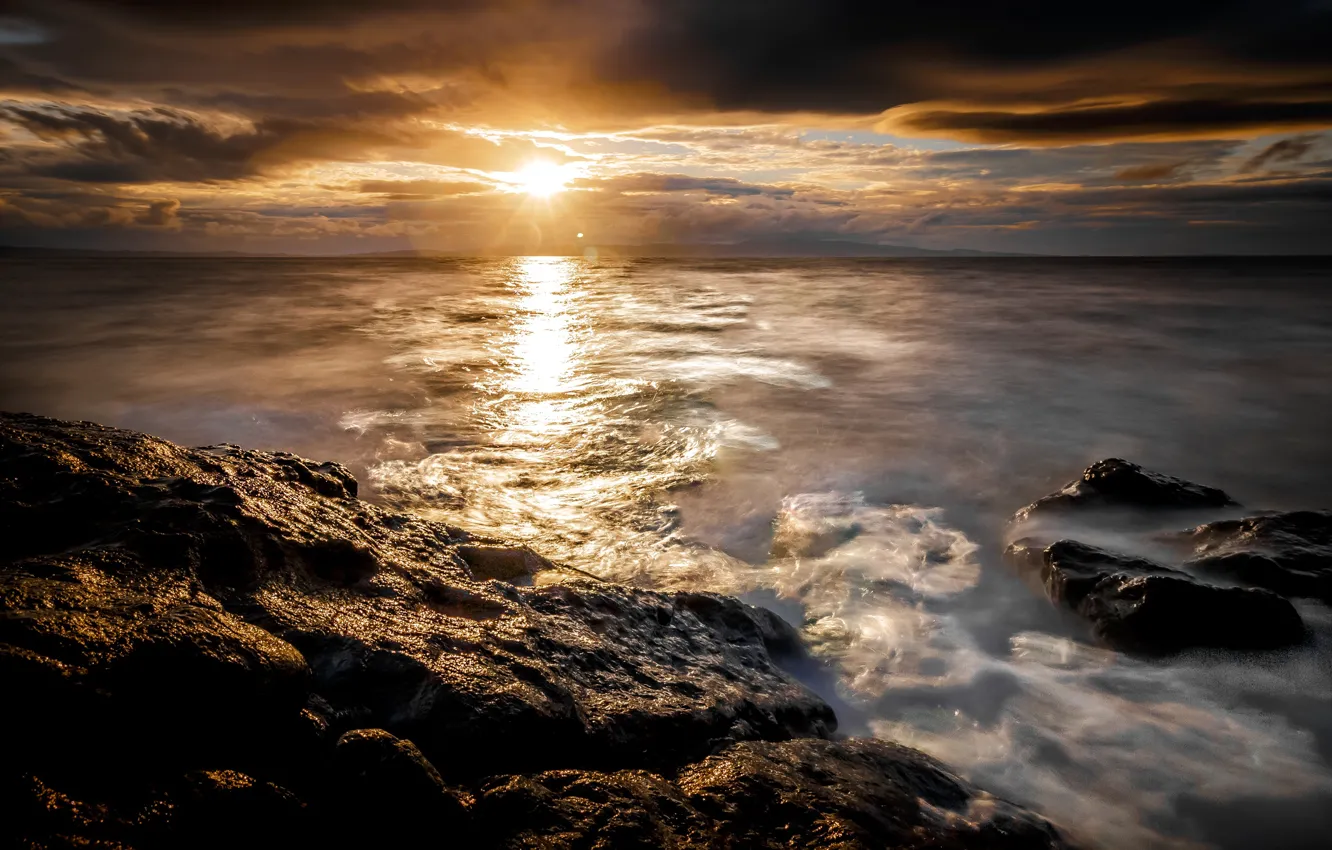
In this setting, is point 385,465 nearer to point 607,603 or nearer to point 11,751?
point 607,603

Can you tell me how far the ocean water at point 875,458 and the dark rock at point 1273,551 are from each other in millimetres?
445

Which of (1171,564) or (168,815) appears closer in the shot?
(168,815)

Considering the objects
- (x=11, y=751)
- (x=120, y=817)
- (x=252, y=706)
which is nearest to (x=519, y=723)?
(x=252, y=706)

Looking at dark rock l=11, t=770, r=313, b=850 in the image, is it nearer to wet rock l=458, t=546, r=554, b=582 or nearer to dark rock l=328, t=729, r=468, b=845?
dark rock l=328, t=729, r=468, b=845

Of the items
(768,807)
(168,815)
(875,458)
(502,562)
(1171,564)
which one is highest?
(168,815)

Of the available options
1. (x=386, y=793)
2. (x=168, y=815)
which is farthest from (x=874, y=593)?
(x=168, y=815)

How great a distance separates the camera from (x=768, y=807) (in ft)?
9.43

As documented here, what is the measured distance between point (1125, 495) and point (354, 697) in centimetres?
922

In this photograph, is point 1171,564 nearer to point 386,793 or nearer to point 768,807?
point 768,807

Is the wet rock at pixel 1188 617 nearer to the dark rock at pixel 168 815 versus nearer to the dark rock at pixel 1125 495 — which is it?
the dark rock at pixel 1125 495

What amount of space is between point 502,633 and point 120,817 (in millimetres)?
1638

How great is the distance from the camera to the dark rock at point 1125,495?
8.72 meters

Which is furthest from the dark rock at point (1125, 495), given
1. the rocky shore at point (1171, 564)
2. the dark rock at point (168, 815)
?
the dark rock at point (168, 815)

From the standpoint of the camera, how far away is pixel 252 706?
2398 millimetres
